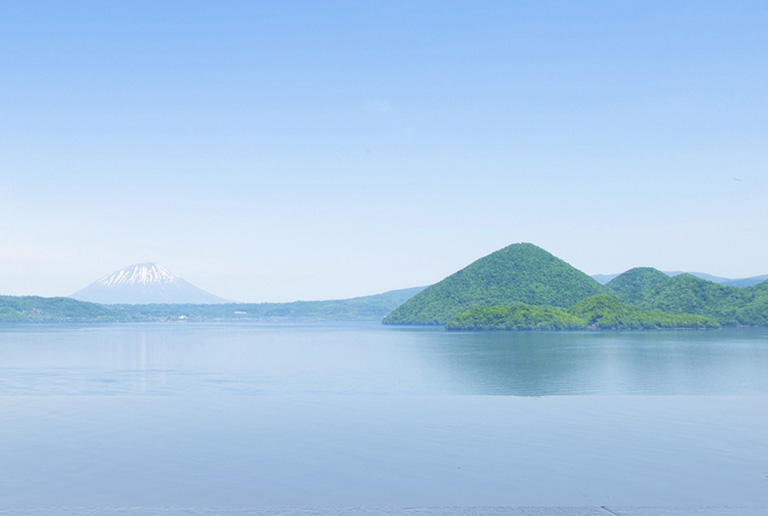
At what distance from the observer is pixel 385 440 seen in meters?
26.2

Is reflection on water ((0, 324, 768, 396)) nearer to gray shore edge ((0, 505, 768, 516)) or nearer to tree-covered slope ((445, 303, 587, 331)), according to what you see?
gray shore edge ((0, 505, 768, 516))

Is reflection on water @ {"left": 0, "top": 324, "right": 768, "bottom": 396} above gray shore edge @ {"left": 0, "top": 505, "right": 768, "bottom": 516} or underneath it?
underneath

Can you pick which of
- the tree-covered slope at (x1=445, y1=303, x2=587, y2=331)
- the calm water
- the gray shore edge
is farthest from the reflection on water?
the tree-covered slope at (x1=445, y1=303, x2=587, y2=331)

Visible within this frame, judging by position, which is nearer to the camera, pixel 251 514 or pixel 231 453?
pixel 251 514

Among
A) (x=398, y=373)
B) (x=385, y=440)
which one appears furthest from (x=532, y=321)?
(x=385, y=440)

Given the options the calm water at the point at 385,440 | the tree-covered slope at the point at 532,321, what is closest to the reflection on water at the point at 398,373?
the calm water at the point at 385,440

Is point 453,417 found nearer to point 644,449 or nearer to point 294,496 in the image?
point 644,449

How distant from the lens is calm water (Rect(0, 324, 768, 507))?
18250mm

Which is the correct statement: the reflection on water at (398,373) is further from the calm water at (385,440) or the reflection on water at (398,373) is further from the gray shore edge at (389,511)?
the gray shore edge at (389,511)

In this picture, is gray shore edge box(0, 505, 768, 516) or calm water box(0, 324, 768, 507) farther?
calm water box(0, 324, 768, 507)

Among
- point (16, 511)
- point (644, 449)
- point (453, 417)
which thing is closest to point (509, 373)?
point (453, 417)

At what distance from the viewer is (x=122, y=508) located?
1630 centimetres

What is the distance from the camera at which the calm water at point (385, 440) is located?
18.2m

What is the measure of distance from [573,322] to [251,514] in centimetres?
18800
